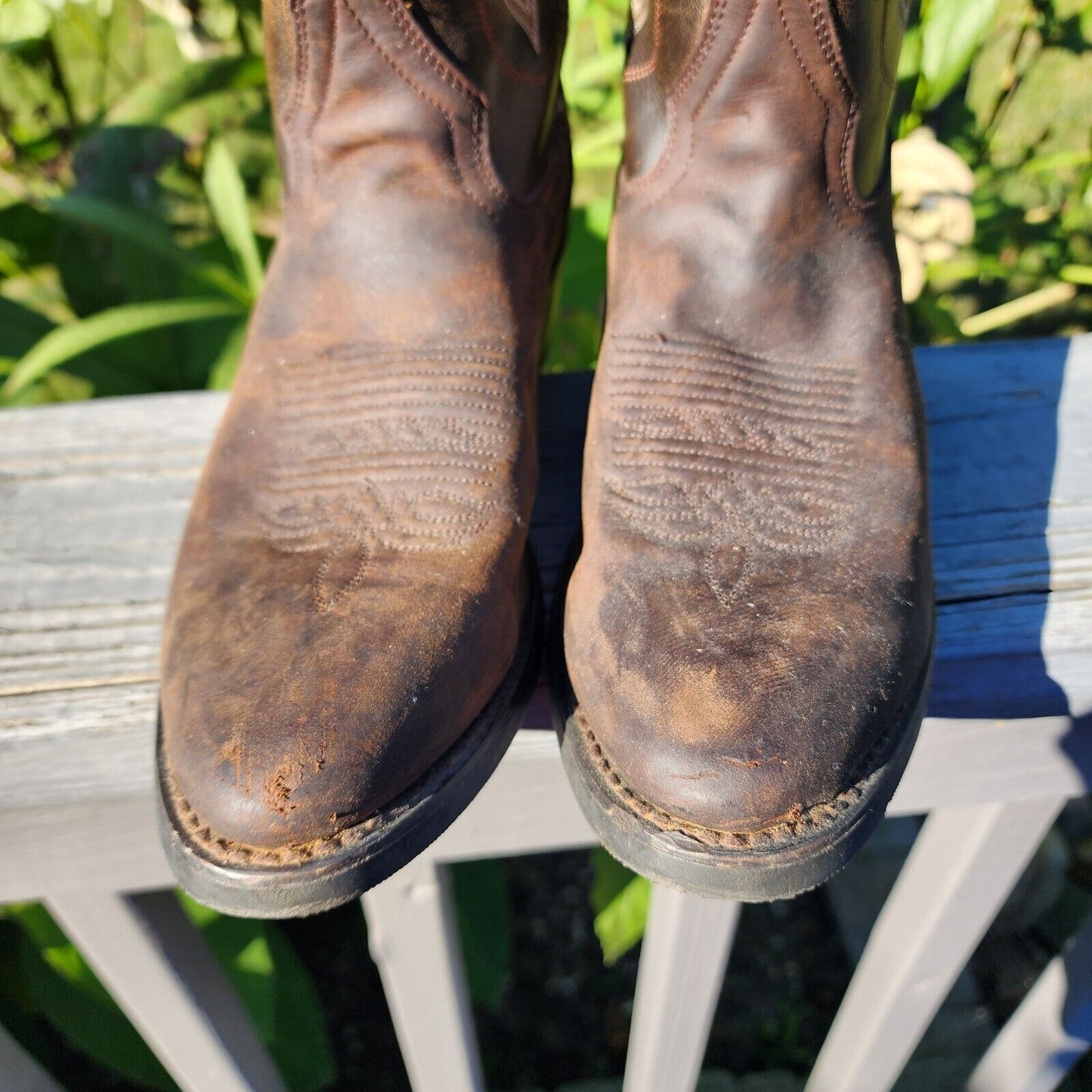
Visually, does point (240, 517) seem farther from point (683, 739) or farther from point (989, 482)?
point (989, 482)

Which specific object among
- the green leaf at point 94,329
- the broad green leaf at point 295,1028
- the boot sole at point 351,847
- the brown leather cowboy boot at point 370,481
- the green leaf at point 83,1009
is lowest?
the broad green leaf at point 295,1028

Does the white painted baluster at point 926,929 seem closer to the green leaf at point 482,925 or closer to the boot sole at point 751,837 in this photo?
the boot sole at point 751,837

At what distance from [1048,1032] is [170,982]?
105 cm

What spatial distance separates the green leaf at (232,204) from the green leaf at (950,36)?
103cm

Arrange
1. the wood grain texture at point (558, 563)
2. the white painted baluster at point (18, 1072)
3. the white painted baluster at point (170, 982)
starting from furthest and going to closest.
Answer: the white painted baluster at point (18, 1072)
the white painted baluster at point (170, 982)
the wood grain texture at point (558, 563)

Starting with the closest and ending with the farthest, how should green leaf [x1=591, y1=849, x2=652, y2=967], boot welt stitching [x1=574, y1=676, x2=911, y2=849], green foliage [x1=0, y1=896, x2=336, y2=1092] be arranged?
boot welt stitching [x1=574, y1=676, x2=911, y2=849] < green foliage [x1=0, y1=896, x2=336, y2=1092] < green leaf [x1=591, y1=849, x2=652, y2=967]

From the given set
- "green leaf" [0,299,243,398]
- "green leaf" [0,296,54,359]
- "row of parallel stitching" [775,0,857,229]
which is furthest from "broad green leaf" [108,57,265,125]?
"row of parallel stitching" [775,0,857,229]

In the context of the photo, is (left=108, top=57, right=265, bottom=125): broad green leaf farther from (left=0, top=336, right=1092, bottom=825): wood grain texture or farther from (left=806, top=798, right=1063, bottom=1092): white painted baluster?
(left=806, top=798, right=1063, bottom=1092): white painted baluster

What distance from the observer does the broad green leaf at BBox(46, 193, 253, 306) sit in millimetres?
1329

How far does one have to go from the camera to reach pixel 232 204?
142 cm

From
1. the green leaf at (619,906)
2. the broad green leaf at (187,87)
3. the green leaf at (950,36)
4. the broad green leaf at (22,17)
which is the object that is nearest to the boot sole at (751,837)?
the green leaf at (619,906)

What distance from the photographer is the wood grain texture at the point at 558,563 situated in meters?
0.72

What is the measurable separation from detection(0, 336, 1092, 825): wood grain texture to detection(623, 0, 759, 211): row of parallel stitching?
0.19m

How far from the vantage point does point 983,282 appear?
6.82 ft
